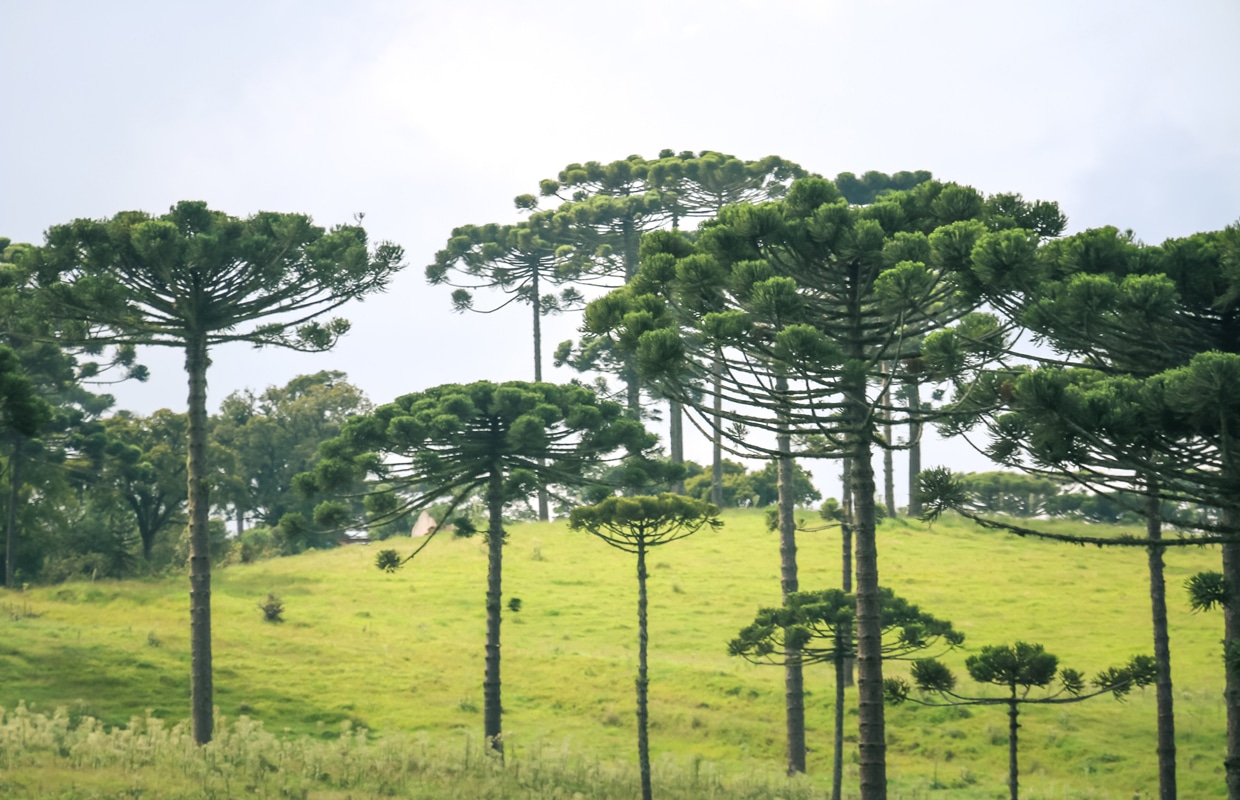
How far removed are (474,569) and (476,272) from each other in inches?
830

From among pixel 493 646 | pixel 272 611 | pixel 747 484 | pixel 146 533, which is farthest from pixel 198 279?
pixel 747 484

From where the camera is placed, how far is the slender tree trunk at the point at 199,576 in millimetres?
21969

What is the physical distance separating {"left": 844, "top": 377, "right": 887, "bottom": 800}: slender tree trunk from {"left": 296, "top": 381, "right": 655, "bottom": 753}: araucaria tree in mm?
9142

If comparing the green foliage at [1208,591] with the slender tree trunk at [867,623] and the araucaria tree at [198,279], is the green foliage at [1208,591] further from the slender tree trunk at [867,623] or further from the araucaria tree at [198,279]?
the araucaria tree at [198,279]

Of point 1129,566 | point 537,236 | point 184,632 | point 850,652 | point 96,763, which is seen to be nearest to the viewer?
point 96,763

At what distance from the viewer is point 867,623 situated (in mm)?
14094

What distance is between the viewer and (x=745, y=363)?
13938mm

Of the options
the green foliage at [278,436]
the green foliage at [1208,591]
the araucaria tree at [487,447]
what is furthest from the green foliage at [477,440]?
the green foliage at [278,436]

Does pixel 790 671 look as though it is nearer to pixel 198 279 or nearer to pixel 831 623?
pixel 831 623

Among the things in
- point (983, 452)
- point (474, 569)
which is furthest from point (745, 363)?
point (474, 569)

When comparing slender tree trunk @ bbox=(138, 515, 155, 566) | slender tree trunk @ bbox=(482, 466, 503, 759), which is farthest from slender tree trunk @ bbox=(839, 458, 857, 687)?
slender tree trunk @ bbox=(138, 515, 155, 566)

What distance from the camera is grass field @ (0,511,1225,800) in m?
23.7

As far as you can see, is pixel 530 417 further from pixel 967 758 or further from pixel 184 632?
pixel 184 632

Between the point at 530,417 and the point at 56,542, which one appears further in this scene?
the point at 56,542
